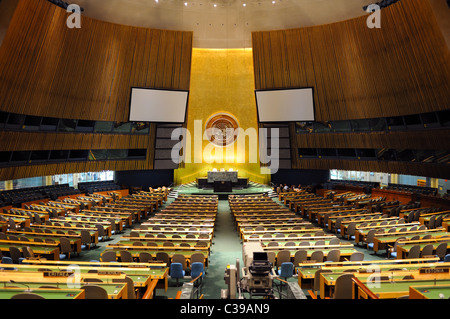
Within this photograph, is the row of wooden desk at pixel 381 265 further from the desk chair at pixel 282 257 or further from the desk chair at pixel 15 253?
the desk chair at pixel 15 253

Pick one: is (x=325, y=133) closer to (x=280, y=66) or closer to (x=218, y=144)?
(x=280, y=66)

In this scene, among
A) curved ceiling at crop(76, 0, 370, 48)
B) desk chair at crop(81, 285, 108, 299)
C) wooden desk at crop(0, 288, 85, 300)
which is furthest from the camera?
curved ceiling at crop(76, 0, 370, 48)

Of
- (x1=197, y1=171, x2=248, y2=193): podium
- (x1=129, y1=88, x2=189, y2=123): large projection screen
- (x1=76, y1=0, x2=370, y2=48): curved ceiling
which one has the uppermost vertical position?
(x1=76, y1=0, x2=370, y2=48): curved ceiling

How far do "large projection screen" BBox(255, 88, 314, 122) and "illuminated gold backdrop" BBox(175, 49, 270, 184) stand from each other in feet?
23.0

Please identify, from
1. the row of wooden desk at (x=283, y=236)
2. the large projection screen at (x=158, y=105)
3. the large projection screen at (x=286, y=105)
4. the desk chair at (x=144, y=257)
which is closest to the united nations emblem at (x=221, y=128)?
the large projection screen at (x=158, y=105)

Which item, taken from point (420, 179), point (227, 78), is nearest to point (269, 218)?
point (420, 179)

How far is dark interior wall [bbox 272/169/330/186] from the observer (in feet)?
94.5

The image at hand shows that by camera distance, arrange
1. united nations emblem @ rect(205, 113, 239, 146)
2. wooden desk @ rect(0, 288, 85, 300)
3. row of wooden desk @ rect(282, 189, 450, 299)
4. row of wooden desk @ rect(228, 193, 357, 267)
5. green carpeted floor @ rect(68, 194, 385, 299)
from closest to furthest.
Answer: wooden desk @ rect(0, 288, 85, 300) < row of wooden desk @ rect(282, 189, 450, 299) < green carpeted floor @ rect(68, 194, 385, 299) < row of wooden desk @ rect(228, 193, 357, 267) < united nations emblem @ rect(205, 113, 239, 146)

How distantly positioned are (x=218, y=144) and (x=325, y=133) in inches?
418

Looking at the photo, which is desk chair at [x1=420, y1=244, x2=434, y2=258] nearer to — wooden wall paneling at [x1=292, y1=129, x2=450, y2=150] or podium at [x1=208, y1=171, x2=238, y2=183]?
wooden wall paneling at [x1=292, y1=129, x2=450, y2=150]

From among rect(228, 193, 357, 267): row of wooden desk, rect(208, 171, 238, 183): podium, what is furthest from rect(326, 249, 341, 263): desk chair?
rect(208, 171, 238, 183): podium

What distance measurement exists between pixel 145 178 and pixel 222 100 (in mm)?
9986

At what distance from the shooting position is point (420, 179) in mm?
24578
